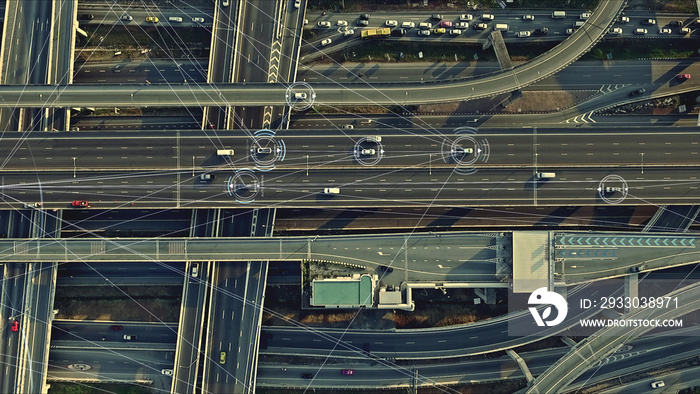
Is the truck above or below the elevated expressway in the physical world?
above

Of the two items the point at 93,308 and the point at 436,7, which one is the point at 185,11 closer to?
the point at 436,7

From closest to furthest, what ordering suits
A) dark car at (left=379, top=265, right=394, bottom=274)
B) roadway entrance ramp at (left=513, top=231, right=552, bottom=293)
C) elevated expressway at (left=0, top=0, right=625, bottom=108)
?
1. roadway entrance ramp at (left=513, top=231, right=552, bottom=293)
2. elevated expressway at (left=0, top=0, right=625, bottom=108)
3. dark car at (left=379, top=265, right=394, bottom=274)

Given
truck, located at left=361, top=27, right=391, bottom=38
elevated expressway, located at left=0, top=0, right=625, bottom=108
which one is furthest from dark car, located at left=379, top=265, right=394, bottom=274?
truck, located at left=361, top=27, right=391, bottom=38

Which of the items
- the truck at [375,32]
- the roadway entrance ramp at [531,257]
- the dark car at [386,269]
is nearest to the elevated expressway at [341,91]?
the truck at [375,32]

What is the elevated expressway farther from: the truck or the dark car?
the dark car

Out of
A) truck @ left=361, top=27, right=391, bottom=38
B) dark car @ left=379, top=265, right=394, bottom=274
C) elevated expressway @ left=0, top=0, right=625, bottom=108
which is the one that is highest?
truck @ left=361, top=27, right=391, bottom=38

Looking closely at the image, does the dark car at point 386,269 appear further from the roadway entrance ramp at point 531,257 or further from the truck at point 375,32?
the truck at point 375,32

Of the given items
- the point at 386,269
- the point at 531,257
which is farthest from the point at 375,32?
the point at 531,257

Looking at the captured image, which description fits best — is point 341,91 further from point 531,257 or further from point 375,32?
point 531,257

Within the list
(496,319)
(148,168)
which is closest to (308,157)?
(148,168)

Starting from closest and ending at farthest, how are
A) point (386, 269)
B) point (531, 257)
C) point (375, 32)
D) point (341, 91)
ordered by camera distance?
1. point (531, 257)
2. point (386, 269)
3. point (341, 91)
4. point (375, 32)
